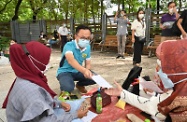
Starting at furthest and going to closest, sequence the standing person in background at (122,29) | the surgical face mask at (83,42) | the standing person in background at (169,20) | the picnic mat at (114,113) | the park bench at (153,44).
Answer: the park bench at (153,44) < the standing person in background at (122,29) < the standing person in background at (169,20) < the surgical face mask at (83,42) < the picnic mat at (114,113)

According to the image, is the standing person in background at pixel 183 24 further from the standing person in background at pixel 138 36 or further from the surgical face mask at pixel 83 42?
the surgical face mask at pixel 83 42

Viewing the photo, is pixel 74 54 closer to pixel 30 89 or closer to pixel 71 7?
pixel 30 89

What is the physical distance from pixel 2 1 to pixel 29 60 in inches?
755

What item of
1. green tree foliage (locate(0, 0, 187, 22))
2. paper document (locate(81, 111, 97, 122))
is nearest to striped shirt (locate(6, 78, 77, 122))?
paper document (locate(81, 111, 97, 122))

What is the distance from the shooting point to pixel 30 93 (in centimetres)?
147

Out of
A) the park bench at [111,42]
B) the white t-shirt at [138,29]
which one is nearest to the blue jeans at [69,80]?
the white t-shirt at [138,29]

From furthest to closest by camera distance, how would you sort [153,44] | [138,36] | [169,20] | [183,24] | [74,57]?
[153,44] → [138,36] → [169,20] → [183,24] → [74,57]

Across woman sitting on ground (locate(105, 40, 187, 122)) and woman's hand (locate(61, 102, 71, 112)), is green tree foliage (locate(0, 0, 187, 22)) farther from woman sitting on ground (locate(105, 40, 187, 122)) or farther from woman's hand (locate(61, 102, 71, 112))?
woman sitting on ground (locate(105, 40, 187, 122))

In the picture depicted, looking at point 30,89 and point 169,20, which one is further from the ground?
point 169,20

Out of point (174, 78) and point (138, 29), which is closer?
point (174, 78)

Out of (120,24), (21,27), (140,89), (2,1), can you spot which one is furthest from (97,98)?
(2,1)

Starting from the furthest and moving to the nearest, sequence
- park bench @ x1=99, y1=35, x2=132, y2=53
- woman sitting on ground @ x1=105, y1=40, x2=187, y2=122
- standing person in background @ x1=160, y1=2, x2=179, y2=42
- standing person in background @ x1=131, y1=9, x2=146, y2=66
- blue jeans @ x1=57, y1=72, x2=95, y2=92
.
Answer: park bench @ x1=99, y1=35, x2=132, y2=53, standing person in background @ x1=131, y1=9, x2=146, y2=66, standing person in background @ x1=160, y1=2, x2=179, y2=42, blue jeans @ x1=57, y1=72, x2=95, y2=92, woman sitting on ground @ x1=105, y1=40, x2=187, y2=122

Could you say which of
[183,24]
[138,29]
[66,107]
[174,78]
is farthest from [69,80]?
[138,29]

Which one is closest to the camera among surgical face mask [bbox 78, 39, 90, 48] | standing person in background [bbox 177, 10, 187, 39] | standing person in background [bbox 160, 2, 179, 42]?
surgical face mask [bbox 78, 39, 90, 48]
